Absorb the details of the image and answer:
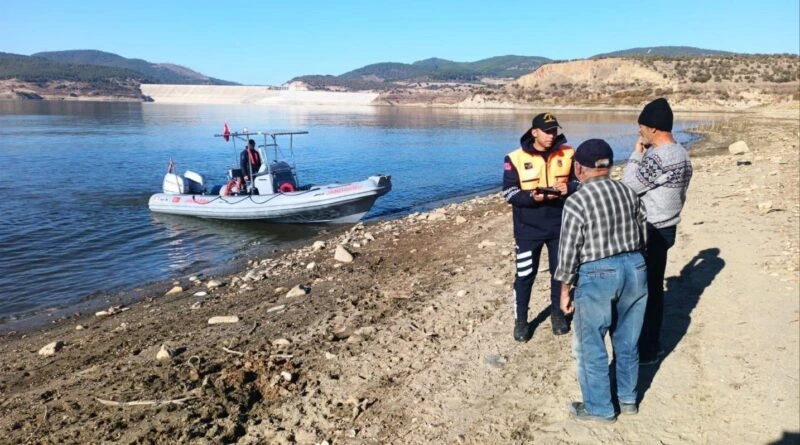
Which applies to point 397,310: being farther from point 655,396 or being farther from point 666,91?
point 666,91

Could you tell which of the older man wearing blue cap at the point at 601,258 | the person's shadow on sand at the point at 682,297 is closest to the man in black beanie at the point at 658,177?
the person's shadow on sand at the point at 682,297

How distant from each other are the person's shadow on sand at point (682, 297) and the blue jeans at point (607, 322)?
1.57ft

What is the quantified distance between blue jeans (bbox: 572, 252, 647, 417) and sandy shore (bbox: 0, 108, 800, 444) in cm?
24

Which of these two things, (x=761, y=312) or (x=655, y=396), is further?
(x=761, y=312)

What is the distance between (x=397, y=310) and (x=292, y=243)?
6.54m

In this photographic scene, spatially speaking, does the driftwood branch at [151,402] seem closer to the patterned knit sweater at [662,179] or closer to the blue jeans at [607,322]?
the blue jeans at [607,322]

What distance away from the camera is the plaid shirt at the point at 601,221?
3.28 meters

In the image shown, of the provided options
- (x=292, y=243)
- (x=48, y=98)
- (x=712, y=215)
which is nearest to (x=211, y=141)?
(x=292, y=243)

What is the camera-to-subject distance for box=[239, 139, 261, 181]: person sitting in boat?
13.4 metres

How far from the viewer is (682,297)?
5602mm

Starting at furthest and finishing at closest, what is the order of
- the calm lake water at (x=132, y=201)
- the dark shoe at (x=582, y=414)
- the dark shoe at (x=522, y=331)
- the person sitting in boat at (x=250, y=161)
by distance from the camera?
the person sitting in boat at (x=250, y=161), the calm lake water at (x=132, y=201), the dark shoe at (x=522, y=331), the dark shoe at (x=582, y=414)

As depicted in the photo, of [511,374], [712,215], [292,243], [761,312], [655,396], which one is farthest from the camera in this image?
Answer: [292,243]

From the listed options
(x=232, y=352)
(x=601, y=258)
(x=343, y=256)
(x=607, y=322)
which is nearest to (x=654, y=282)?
(x=607, y=322)

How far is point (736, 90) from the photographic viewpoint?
77.6 m
